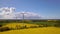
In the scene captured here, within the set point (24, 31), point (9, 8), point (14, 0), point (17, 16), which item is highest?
point (14, 0)

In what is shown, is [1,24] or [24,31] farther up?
[1,24]

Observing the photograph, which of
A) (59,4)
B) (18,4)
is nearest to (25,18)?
(18,4)

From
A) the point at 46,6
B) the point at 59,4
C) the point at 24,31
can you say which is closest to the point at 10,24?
the point at 24,31

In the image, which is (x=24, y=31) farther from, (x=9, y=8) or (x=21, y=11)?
(x=9, y=8)

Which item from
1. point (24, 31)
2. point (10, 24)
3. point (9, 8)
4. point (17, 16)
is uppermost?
point (9, 8)

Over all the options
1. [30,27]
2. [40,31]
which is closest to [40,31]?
[40,31]

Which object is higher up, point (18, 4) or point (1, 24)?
point (18, 4)

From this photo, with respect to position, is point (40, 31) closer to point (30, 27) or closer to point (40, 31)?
point (40, 31)

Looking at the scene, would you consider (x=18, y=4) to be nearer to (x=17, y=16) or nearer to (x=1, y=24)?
(x=17, y=16)

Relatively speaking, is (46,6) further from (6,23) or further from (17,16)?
(6,23)
